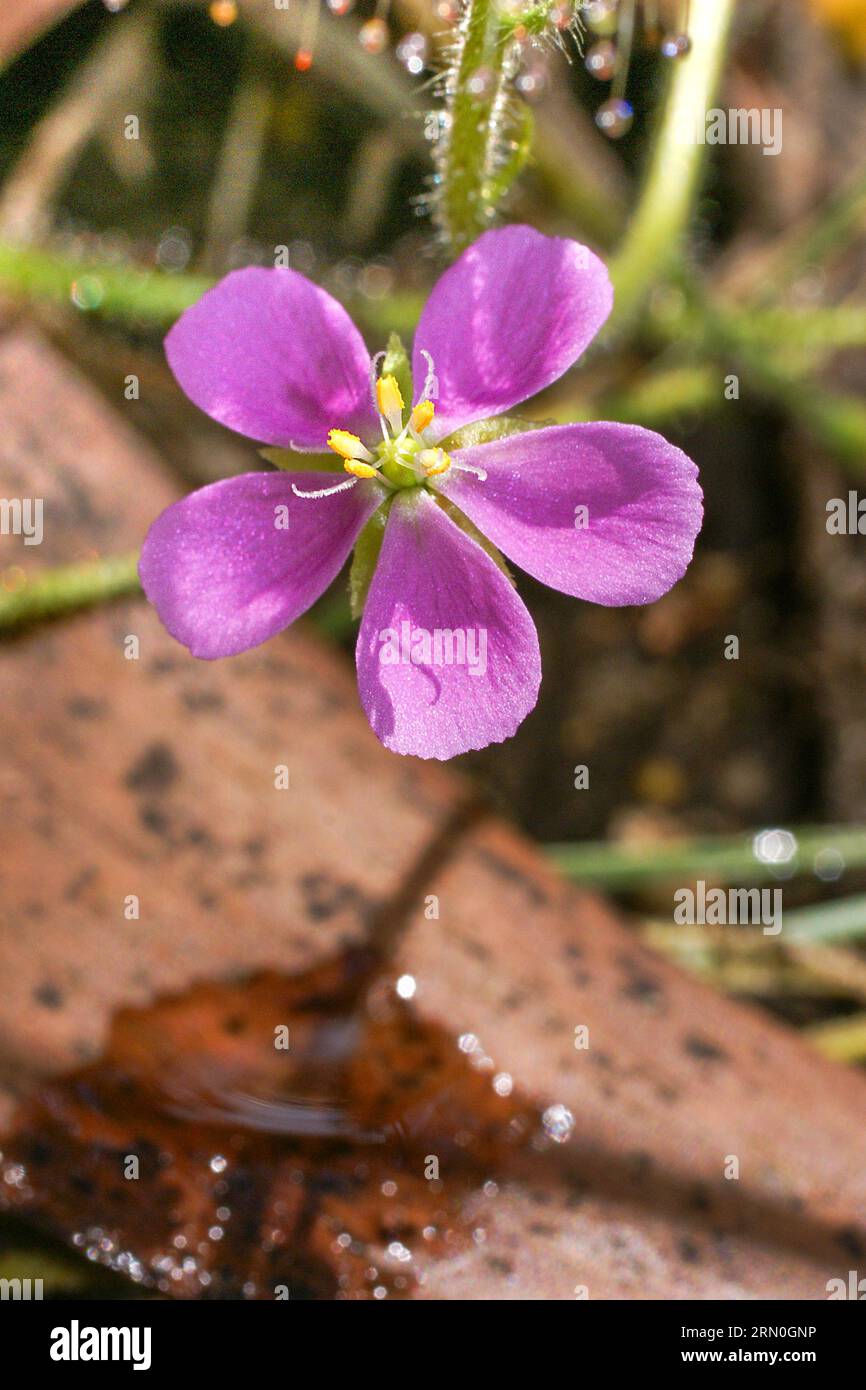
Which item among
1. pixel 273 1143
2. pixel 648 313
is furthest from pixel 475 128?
pixel 273 1143

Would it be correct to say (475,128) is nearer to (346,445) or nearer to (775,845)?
(346,445)

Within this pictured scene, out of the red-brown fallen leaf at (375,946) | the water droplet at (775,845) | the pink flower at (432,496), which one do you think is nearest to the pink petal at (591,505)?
the pink flower at (432,496)

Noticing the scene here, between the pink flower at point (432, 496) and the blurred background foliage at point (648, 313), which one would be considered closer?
the pink flower at point (432, 496)

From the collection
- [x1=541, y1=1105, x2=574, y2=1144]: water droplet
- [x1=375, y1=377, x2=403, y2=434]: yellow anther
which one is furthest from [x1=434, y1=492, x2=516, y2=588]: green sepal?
[x1=541, y1=1105, x2=574, y2=1144]: water droplet

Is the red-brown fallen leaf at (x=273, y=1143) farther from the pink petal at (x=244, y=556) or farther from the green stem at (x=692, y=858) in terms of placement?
the green stem at (x=692, y=858)

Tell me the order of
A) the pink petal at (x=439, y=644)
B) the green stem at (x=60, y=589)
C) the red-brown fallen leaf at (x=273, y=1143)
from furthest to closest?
the green stem at (x=60, y=589) → the red-brown fallen leaf at (x=273, y=1143) → the pink petal at (x=439, y=644)

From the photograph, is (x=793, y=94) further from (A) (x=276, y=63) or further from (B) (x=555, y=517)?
(B) (x=555, y=517)
